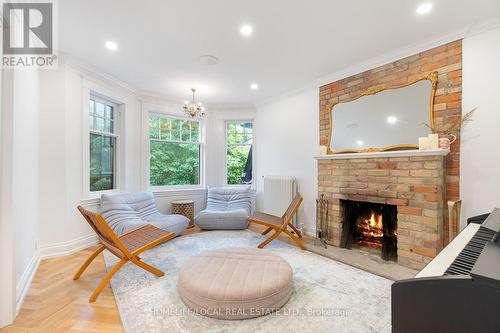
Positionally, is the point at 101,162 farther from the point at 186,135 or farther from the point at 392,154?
the point at 392,154

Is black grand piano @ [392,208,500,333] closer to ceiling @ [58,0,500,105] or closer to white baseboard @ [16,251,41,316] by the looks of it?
ceiling @ [58,0,500,105]

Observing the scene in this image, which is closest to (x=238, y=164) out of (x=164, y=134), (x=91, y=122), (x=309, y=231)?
(x=164, y=134)

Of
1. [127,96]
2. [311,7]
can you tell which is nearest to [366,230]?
[311,7]

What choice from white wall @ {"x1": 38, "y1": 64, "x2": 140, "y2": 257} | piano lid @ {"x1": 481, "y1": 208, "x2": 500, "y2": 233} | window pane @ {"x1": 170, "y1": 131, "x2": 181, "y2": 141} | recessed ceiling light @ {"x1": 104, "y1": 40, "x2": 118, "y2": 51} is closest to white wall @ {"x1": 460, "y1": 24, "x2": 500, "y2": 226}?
piano lid @ {"x1": 481, "y1": 208, "x2": 500, "y2": 233}

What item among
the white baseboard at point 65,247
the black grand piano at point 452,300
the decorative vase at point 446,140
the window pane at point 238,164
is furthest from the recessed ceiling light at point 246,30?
the white baseboard at point 65,247

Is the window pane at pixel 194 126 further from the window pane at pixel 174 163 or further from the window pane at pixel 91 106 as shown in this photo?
the window pane at pixel 91 106

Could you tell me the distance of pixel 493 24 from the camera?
88.0 inches

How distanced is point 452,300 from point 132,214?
377cm

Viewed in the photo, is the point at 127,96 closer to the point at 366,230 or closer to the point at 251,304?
the point at 251,304

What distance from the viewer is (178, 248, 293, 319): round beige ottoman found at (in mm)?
1707

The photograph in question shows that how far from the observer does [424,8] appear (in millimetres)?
2047

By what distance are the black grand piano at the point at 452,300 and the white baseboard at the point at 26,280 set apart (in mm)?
2649

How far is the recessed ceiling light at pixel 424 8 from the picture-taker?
1997 millimetres

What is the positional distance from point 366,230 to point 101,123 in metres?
4.43
